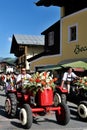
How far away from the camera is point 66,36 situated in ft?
82.5

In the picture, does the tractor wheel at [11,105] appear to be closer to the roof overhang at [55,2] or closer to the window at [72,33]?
the window at [72,33]

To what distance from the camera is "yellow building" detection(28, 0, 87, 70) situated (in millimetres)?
23047

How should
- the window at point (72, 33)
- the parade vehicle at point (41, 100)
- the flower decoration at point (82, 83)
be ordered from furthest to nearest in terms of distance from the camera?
1. the window at point (72, 33)
2. the flower decoration at point (82, 83)
3. the parade vehicle at point (41, 100)

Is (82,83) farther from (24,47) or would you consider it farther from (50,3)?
(24,47)

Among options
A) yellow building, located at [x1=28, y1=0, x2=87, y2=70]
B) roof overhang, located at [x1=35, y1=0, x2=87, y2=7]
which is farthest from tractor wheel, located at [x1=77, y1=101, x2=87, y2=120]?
roof overhang, located at [x1=35, y1=0, x2=87, y2=7]

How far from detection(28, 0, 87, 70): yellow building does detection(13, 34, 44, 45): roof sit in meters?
15.0

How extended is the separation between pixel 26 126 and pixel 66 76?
645 cm

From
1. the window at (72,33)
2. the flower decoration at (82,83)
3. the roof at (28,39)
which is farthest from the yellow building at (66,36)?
the roof at (28,39)

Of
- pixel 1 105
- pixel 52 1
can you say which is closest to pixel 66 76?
pixel 1 105

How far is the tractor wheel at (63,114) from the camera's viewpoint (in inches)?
399

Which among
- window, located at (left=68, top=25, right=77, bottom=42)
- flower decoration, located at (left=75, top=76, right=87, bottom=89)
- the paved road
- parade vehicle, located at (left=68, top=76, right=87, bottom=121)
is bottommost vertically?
the paved road

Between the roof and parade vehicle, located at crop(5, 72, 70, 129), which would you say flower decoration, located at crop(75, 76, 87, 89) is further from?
the roof

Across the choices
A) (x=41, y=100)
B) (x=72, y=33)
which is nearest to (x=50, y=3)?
(x=72, y=33)

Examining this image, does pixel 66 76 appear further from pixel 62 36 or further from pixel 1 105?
pixel 62 36
